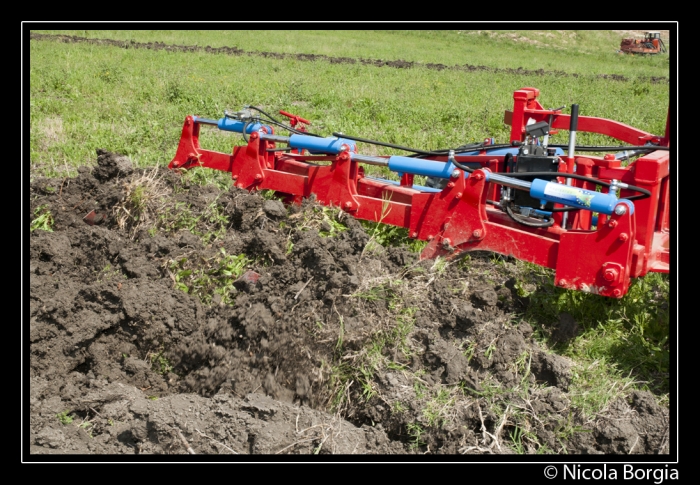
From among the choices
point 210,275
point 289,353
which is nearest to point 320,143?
point 210,275

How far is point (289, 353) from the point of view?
167 inches

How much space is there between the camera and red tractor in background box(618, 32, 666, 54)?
31750 mm

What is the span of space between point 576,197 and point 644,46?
31399 millimetres

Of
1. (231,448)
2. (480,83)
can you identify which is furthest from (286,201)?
(480,83)

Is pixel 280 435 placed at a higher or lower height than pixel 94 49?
lower

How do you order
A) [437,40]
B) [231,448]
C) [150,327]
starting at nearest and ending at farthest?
[231,448], [150,327], [437,40]

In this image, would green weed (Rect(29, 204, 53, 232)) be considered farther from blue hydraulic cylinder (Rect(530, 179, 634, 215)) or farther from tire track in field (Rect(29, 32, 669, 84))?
tire track in field (Rect(29, 32, 669, 84))

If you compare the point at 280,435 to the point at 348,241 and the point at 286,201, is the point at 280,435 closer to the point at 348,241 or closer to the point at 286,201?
the point at 348,241

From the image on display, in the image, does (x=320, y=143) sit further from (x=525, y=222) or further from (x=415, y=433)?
(x=415, y=433)

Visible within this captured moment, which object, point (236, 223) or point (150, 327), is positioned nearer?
point (150, 327)

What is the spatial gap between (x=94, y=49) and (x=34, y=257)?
52.1ft

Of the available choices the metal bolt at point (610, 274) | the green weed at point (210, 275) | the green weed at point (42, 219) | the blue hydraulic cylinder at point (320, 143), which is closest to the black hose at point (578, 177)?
the metal bolt at point (610, 274)

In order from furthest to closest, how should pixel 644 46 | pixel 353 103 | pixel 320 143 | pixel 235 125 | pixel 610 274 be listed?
pixel 644 46, pixel 353 103, pixel 235 125, pixel 320 143, pixel 610 274

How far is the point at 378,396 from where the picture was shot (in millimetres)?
4082
